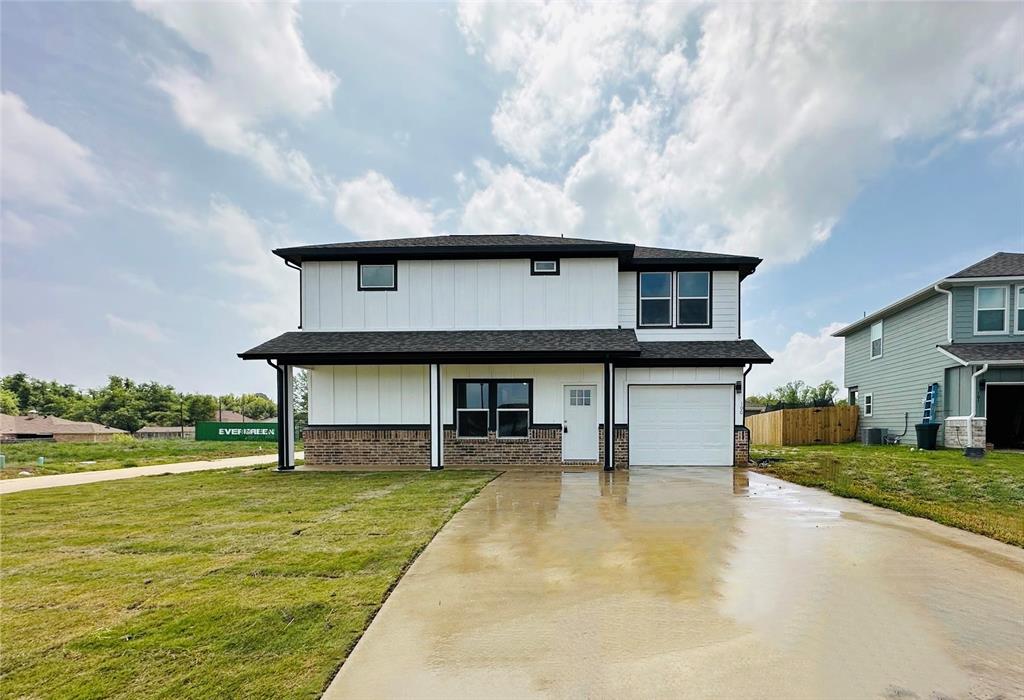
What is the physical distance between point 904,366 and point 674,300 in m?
11.9

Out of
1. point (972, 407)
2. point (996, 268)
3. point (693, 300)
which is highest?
point (996, 268)

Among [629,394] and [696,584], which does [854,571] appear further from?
[629,394]

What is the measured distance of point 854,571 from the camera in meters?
4.30

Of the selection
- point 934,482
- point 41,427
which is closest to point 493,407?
point 934,482

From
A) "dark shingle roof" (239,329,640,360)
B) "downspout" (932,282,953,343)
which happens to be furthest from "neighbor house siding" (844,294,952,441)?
"dark shingle roof" (239,329,640,360)

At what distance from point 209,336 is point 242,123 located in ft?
53.5

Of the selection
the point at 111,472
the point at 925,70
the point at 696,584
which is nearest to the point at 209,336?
the point at 111,472

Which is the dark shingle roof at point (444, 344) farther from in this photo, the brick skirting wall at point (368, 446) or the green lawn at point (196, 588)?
the green lawn at point (196, 588)

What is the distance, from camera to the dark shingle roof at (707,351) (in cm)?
1202

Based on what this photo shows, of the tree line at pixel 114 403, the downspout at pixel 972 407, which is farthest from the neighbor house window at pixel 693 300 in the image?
the tree line at pixel 114 403

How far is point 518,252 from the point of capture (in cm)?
1270

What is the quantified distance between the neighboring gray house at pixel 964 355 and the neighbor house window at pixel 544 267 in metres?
13.2

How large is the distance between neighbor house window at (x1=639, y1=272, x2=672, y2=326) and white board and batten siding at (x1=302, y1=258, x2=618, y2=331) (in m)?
1.03

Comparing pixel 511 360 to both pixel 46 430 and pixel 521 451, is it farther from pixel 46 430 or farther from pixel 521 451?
pixel 46 430
